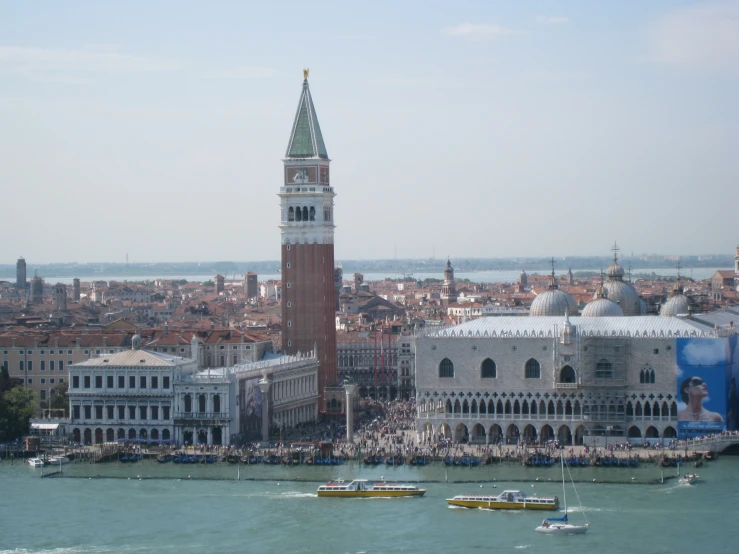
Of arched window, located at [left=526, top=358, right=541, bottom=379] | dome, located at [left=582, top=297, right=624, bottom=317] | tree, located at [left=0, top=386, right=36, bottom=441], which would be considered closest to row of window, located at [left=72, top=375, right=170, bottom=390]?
tree, located at [left=0, top=386, right=36, bottom=441]

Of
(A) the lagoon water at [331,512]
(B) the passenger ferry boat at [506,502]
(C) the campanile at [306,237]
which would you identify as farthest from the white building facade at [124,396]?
(B) the passenger ferry boat at [506,502]

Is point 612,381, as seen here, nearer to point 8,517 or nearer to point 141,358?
point 141,358

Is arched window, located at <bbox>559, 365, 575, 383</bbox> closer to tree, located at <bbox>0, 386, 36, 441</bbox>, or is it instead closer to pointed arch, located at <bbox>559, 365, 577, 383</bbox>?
pointed arch, located at <bbox>559, 365, 577, 383</bbox>

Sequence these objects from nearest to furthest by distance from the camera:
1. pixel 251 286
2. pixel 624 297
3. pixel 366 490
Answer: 1. pixel 366 490
2. pixel 624 297
3. pixel 251 286

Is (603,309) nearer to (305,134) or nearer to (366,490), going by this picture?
(305,134)

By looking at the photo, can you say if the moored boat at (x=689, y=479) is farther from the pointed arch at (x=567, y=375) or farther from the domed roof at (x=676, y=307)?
the domed roof at (x=676, y=307)

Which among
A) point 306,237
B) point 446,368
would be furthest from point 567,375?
point 306,237
